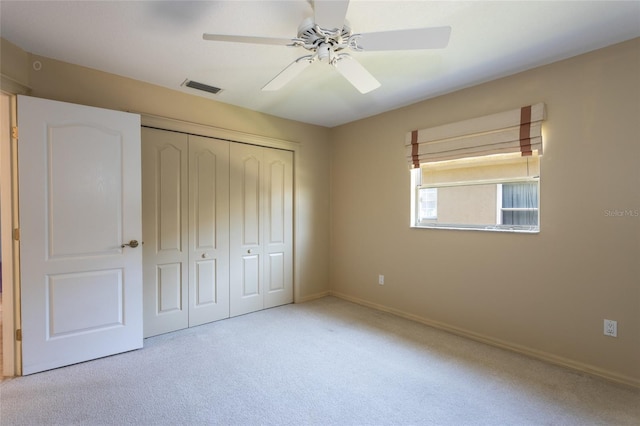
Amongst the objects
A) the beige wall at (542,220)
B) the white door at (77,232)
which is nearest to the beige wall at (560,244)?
the beige wall at (542,220)

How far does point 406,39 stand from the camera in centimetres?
164

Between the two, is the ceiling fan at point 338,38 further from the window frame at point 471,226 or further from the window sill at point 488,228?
the window sill at point 488,228

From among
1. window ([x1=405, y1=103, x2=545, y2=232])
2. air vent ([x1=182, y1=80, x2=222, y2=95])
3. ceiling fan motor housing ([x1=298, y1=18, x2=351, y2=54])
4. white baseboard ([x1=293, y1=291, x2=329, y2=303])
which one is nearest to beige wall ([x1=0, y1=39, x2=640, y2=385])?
window ([x1=405, y1=103, x2=545, y2=232])

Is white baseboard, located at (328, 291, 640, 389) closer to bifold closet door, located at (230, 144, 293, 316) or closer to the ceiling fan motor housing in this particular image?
bifold closet door, located at (230, 144, 293, 316)

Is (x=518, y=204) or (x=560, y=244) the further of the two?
(x=518, y=204)

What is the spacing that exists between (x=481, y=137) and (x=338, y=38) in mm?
1875

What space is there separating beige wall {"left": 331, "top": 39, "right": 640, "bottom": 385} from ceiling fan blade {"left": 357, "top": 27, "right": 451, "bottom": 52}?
157 centimetres

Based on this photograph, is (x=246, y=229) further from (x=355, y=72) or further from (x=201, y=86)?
(x=355, y=72)

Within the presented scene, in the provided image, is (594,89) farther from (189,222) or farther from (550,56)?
(189,222)

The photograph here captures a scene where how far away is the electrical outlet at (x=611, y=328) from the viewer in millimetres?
2273

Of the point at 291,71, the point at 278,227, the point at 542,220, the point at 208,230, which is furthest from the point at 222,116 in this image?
the point at 542,220

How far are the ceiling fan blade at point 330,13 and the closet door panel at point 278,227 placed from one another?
2.41m

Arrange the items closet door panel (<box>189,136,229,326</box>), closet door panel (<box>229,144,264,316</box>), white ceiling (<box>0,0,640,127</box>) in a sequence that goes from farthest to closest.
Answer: closet door panel (<box>229,144,264,316</box>) < closet door panel (<box>189,136,229,326</box>) < white ceiling (<box>0,0,640,127</box>)

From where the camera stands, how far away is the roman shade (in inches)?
103
